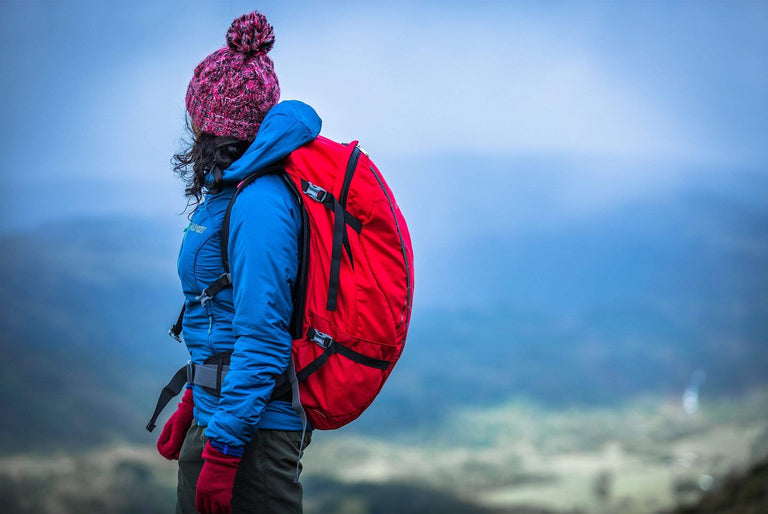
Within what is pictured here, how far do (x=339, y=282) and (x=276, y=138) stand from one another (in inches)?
13.3

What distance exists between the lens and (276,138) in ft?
5.01

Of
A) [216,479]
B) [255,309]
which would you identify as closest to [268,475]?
[216,479]

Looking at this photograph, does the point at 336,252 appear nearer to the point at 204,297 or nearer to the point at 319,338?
the point at 319,338

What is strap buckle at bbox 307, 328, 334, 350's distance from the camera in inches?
61.1

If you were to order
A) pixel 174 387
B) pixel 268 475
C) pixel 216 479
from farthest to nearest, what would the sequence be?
pixel 174 387, pixel 268 475, pixel 216 479

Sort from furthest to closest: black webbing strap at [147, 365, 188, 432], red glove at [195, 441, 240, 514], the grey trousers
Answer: black webbing strap at [147, 365, 188, 432] → the grey trousers → red glove at [195, 441, 240, 514]

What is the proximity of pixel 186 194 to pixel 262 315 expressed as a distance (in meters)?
0.44

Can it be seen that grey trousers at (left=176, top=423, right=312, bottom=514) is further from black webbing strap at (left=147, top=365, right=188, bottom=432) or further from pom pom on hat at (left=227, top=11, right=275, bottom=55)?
pom pom on hat at (left=227, top=11, right=275, bottom=55)

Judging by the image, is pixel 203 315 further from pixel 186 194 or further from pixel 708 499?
pixel 708 499

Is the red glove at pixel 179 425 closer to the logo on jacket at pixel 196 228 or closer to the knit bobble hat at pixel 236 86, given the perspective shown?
the logo on jacket at pixel 196 228

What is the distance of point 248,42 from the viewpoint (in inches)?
64.9

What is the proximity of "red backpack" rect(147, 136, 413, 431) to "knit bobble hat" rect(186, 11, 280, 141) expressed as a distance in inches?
5.9

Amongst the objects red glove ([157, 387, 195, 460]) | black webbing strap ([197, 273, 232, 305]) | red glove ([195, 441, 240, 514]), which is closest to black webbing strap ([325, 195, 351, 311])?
black webbing strap ([197, 273, 232, 305])

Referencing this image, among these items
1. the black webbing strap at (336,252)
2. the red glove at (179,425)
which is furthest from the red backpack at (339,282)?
the red glove at (179,425)
